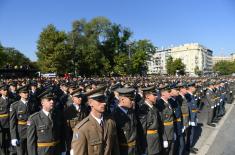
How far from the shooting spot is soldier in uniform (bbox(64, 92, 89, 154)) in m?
6.14

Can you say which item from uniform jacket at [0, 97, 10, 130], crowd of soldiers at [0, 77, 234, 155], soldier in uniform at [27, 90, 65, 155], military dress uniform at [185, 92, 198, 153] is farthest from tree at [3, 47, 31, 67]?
soldier in uniform at [27, 90, 65, 155]

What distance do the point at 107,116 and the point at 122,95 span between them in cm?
105

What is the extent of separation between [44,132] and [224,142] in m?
6.63

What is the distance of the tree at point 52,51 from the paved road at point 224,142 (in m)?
38.0

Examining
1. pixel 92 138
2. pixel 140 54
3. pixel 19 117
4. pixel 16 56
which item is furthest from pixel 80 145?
pixel 16 56

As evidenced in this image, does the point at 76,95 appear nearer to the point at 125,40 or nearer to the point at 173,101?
the point at 173,101

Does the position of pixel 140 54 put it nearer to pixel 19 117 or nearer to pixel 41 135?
pixel 19 117

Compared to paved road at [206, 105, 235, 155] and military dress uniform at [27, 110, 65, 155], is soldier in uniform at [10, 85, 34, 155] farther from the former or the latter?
paved road at [206, 105, 235, 155]

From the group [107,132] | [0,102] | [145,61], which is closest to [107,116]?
[107,132]

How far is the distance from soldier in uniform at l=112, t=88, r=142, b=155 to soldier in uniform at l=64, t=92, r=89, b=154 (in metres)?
1.28

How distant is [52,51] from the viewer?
49.3 m

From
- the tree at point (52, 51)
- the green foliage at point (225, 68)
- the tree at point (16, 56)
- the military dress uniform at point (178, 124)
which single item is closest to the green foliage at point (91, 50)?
the tree at point (52, 51)

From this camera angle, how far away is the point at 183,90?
30.5 ft

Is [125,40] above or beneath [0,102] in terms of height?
above
